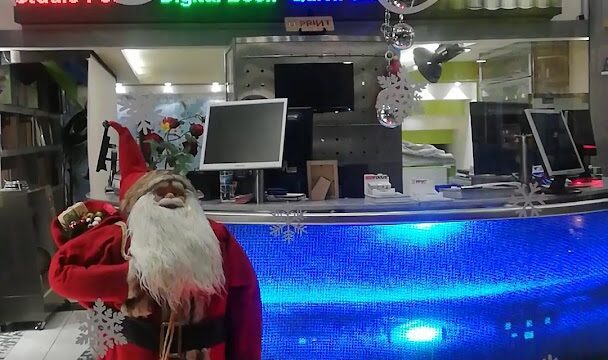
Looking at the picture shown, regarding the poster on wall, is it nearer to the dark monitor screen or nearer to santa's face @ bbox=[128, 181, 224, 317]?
santa's face @ bbox=[128, 181, 224, 317]

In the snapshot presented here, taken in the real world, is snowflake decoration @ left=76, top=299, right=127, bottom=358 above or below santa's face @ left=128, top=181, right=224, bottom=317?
below

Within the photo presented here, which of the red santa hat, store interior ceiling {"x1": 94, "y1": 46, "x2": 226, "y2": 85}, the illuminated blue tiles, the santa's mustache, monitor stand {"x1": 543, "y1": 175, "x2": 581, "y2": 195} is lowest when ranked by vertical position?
the illuminated blue tiles

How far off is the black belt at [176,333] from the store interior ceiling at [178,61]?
12.7 feet

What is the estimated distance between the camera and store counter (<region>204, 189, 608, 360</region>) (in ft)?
10.7

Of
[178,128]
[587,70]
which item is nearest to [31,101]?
[178,128]

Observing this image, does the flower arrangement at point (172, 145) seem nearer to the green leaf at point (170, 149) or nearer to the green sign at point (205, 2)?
the green leaf at point (170, 149)

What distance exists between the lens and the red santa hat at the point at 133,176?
2.49m

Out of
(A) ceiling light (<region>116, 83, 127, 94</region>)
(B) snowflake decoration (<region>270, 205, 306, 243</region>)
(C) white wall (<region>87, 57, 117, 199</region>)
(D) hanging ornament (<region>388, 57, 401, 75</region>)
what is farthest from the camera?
(A) ceiling light (<region>116, 83, 127, 94</region>)

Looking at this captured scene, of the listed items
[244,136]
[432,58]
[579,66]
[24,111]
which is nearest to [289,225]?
[244,136]

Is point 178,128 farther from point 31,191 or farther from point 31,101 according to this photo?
point 31,101

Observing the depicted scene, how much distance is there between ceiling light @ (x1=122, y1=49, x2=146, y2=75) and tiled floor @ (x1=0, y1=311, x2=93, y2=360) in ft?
7.95

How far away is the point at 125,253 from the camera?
2365mm

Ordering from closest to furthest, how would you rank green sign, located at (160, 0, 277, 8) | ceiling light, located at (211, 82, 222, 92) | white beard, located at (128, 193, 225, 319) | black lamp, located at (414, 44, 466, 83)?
white beard, located at (128, 193, 225, 319)
green sign, located at (160, 0, 277, 8)
black lamp, located at (414, 44, 466, 83)
ceiling light, located at (211, 82, 222, 92)

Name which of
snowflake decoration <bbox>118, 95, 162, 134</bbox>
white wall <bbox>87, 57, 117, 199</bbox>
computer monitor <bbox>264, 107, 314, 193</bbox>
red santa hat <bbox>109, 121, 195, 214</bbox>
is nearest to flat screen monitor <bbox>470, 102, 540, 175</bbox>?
computer monitor <bbox>264, 107, 314, 193</bbox>
